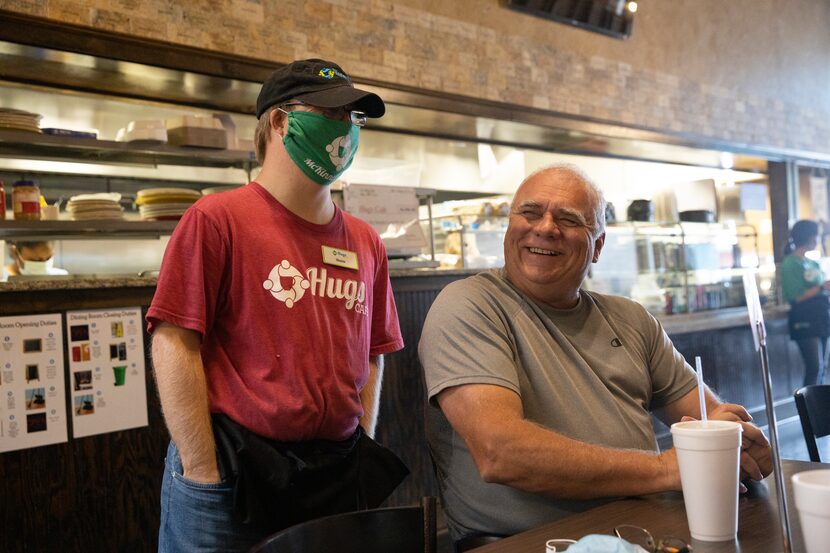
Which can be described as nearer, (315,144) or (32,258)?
(315,144)

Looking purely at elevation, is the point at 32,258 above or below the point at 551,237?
above

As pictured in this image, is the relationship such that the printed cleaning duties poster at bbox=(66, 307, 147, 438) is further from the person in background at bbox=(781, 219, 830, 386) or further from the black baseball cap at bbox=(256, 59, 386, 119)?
the person in background at bbox=(781, 219, 830, 386)

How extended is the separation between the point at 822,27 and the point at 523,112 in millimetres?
5200

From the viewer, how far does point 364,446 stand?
1.98 m

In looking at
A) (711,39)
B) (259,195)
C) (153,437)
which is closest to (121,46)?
(153,437)

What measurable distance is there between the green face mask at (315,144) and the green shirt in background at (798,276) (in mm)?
6095

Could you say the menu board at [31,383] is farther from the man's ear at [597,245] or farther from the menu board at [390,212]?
the man's ear at [597,245]

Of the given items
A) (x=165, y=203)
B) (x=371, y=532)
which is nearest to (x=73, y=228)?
(x=165, y=203)

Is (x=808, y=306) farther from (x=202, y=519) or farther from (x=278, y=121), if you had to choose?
(x=202, y=519)

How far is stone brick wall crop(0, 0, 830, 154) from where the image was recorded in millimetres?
4148

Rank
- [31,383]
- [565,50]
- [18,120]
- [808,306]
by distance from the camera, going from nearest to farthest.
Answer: [31,383] < [18,120] < [565,50] < [808,306]

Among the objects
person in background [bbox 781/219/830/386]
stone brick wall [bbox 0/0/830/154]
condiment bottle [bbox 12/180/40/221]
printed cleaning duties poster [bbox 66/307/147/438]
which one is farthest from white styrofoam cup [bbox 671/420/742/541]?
person in background [bbox 781/219/830/386]

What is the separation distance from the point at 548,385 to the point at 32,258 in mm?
3582

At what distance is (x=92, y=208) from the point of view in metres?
3.84
